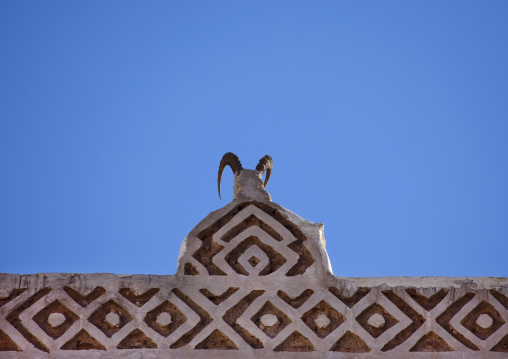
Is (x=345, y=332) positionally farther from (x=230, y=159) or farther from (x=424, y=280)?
(x=230, y=159)

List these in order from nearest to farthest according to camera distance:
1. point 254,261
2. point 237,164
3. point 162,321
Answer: point 162,321, point 254,261, point 237,164

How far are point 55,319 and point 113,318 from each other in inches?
11.1

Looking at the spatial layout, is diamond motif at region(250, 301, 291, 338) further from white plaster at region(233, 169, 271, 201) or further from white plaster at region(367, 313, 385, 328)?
white plaster at region(233, 169, 271, 201)

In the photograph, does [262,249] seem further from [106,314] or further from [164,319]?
[106,314]

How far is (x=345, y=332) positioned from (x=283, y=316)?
310mm

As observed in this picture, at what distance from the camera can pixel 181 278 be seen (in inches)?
217

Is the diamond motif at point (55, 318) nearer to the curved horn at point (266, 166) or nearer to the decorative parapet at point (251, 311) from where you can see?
the decorative parapet at point (251, 311)

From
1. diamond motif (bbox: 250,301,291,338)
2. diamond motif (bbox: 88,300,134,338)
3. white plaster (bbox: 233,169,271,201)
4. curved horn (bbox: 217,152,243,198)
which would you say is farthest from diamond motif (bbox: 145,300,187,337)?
curved horn (bbox: 217,152,243,198)

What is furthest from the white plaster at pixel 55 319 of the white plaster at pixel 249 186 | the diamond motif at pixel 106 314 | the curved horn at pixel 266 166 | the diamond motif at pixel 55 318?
the curved horn at pixel 266 166

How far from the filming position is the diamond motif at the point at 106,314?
5.40 metres

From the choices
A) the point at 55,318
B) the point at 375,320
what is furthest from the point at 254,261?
the point at 55,318

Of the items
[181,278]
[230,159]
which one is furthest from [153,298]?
[230,159]

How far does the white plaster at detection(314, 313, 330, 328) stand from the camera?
5391mm

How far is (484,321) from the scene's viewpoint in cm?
543
